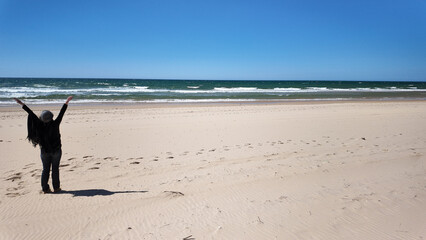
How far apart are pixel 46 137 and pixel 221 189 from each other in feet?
9.52

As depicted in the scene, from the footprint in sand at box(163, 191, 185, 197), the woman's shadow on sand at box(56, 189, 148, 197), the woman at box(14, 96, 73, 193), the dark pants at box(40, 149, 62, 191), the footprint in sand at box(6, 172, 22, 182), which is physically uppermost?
the woman at box(14, 96, 73, 193)

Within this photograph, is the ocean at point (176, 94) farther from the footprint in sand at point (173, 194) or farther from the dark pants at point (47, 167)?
the footprint in sand at point (173, 194)

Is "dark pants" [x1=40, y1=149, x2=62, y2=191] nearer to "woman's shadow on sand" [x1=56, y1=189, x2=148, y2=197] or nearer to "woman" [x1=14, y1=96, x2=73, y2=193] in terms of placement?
"woman" [x1=14, y1=96, x2=73, y2=193]

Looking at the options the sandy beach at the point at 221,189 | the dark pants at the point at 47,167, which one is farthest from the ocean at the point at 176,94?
the dark pants at the point at 47,167

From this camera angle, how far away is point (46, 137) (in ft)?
12.9

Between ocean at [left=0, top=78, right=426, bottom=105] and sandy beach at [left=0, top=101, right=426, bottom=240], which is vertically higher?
ocean at [left=0, top=78, right=426, bottom=105]

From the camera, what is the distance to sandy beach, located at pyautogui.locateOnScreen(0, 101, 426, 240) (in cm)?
308

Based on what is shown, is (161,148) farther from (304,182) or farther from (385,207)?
(385,207)

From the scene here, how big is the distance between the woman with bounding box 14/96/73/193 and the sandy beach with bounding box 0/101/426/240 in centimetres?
33

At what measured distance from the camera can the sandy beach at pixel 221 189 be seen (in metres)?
3.08

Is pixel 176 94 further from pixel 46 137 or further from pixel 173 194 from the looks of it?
pixel 173 194

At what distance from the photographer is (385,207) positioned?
357 cm

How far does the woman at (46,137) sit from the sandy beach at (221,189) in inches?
13.1

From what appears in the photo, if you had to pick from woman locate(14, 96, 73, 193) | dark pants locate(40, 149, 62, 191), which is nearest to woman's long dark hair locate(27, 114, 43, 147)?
woman locate(14, 96, 73, 193)
